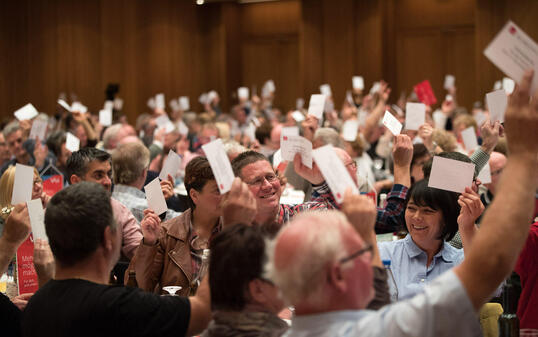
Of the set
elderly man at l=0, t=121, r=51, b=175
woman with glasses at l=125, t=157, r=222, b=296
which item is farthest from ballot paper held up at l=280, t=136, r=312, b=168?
elderly man at l=0, t=121, r=51, b=175

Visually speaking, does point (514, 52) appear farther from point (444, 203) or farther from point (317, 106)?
point (317, 106)

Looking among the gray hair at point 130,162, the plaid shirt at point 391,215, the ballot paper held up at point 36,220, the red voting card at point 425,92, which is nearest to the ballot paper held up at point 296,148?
the plaid shirt at point 391,215

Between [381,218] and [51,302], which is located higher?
[51,302]

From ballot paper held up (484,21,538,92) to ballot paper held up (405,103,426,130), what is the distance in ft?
12.8

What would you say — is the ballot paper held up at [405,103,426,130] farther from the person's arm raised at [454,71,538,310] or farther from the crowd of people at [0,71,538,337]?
the person's arm raised at [454,71,538,310]

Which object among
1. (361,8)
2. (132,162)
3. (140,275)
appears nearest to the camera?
(140,275)

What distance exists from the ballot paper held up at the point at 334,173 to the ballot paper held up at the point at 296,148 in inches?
48.5

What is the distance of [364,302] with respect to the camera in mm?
1777

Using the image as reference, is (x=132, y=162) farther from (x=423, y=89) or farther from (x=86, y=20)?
(x=86, y=20)

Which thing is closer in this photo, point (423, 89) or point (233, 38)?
point (423, 89)

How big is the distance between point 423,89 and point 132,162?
4.52m

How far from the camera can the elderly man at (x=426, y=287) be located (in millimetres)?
1661

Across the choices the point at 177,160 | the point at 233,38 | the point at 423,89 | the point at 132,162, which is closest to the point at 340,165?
the point at 177,160

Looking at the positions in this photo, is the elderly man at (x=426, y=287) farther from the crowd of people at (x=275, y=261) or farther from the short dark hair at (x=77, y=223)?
the short dark hair at (x=77, y=223)
